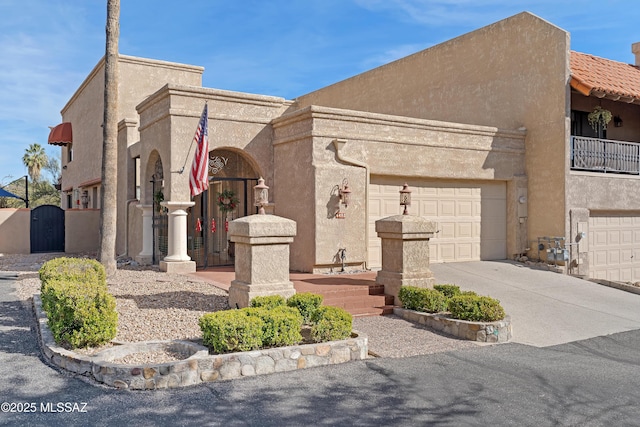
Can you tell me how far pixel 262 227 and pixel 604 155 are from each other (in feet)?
37.7

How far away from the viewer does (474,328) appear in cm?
802

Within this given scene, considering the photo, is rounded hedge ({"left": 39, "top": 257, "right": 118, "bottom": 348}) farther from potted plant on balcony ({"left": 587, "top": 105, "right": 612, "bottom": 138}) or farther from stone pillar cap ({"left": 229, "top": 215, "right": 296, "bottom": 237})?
potted plant on balcony ({"left": 587, "top": 105, "right": 612, "bottom": 138})

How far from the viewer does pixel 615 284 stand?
12.9 m

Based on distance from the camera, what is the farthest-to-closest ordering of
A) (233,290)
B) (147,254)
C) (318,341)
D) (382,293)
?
1. (147,254)
2. (382,293)
3. (233,290)
4. (318,341)

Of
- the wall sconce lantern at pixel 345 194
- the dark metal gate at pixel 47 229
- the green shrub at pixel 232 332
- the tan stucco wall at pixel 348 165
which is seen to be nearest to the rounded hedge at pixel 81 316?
the green shrub at pixel 232 332

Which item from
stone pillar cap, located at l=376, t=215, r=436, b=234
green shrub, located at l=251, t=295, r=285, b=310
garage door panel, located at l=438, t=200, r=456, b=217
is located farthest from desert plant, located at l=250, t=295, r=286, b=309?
garage door panel, located at l=438, t=200, r=456, b=217

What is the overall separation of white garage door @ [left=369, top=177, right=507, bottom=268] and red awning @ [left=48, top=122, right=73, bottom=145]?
59.8 ft

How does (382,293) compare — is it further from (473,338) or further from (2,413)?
(2,413)

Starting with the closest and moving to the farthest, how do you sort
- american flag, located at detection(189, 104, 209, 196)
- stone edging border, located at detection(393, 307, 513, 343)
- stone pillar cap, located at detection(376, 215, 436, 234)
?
stone edging border, located at detection(393, 307, 513, 343) → stone pillar cap, located at detection(376, 215, 436, 234) → american flag, located at detection(189, 104, 209, 196)

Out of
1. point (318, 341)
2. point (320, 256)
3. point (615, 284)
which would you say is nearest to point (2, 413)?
point (318, 341)

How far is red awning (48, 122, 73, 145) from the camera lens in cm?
2533

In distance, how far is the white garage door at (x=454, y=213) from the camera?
13438mm

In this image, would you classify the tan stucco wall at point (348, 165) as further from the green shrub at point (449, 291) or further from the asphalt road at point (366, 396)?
the asphalt road at point (366, 396)

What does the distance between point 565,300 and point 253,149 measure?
8033 millimetres
